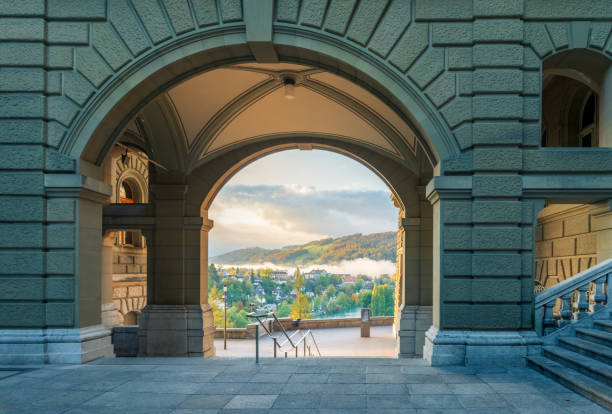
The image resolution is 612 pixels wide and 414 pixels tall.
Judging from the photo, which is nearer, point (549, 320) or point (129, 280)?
point (549, 320)

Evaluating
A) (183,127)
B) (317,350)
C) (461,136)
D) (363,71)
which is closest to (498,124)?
(461,136)

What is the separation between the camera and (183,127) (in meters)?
13.9

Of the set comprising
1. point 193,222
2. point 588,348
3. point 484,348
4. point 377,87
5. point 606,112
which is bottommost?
point 484,348

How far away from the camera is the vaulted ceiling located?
12.5 m

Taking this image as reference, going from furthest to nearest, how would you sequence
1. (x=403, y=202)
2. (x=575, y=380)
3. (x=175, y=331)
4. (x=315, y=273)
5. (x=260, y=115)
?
1. (x=315, y=273)
2. (x=403, y=202)
3. (x=260, y=115)
4. (x=175, y=331)
5. (x=575, y=380)

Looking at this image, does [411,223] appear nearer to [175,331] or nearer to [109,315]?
[175,331]

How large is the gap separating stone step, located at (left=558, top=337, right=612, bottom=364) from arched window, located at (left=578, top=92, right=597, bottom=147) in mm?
5790

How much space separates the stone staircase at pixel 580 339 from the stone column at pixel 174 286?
9872 millimetres

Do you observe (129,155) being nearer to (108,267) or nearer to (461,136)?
(108,267)

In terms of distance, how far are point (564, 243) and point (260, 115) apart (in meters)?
9.11

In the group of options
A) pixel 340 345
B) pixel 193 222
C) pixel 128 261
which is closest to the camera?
pixel 193 222

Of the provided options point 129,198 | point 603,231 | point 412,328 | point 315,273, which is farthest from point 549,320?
point 315,273

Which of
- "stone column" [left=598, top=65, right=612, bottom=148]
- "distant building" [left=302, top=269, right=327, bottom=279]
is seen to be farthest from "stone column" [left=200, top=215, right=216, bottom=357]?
"distant building" [left=302, top=269, right=327, bottom=279]

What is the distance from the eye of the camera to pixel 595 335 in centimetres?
652
